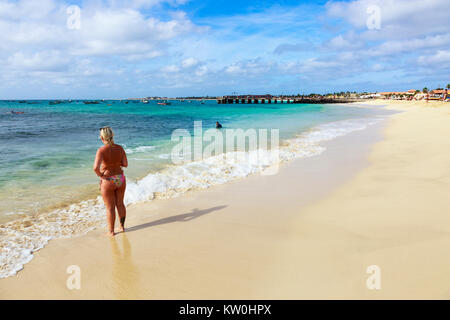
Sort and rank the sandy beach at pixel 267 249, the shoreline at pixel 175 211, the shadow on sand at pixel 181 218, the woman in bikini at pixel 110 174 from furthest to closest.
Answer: the shadow on sand at pixel 181 218 < the woman in bikini at pixel 110 174 < the shoreline at pixel 175 211 < the sandy beach at pixel 267 249

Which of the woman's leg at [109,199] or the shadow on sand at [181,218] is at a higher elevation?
the woman's leg at [109,199]

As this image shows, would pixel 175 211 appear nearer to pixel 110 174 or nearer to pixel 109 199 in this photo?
pixel 109 199

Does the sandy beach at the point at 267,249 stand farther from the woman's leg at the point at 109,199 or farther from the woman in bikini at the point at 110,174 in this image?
the woman in bikini at the point at 110,174

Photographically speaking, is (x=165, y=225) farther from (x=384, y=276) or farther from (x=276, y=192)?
(x=384, y=276)

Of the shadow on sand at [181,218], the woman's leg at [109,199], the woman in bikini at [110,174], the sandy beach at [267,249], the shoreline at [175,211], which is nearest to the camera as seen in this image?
the sandy beach at [267,249]

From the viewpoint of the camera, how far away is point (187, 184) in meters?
8.06

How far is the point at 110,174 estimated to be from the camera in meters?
4.78

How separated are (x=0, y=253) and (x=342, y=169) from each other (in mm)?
9297

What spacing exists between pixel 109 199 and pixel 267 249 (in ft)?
9.76

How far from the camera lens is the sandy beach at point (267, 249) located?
338 centimetres

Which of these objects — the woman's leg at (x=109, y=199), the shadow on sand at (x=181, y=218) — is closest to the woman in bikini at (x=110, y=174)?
the woman's leg at (x=109, y=199)

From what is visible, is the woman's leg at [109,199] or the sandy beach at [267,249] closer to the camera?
the sandy beach at [267,249]

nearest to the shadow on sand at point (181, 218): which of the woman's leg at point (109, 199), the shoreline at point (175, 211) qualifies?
the shoreline at point (175, 211)

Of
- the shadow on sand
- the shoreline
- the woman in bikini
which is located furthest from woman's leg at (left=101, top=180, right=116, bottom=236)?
the shadow on sand
